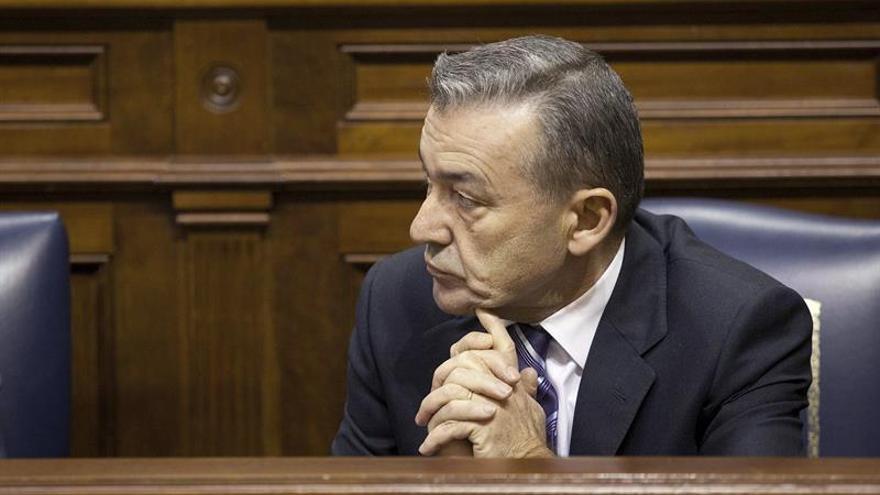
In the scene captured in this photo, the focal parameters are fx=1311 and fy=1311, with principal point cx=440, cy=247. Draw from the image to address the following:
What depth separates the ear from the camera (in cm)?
147

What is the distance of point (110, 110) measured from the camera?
2262mm

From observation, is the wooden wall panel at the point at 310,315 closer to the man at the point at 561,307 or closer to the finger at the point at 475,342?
the man at the point at 561,307

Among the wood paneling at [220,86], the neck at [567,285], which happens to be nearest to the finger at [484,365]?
the neck at [567,285]

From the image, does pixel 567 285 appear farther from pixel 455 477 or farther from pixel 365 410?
pixel 455 477

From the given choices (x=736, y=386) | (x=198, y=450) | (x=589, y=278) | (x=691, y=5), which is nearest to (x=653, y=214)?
(x=589, y=278)

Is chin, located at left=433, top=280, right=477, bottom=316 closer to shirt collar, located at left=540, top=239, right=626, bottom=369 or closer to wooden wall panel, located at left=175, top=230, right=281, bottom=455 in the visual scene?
shirt collar, located at left=540, top=239, right=626, bottom=369

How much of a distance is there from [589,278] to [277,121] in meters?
0.87

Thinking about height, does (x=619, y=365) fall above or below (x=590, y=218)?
below

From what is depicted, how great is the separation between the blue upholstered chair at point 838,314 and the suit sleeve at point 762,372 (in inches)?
4.7

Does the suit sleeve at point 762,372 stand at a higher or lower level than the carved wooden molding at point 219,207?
higher

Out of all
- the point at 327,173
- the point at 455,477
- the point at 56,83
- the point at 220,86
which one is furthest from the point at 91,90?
the point at 455,477

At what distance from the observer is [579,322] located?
5.12ft

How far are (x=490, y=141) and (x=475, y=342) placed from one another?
0.74 feet

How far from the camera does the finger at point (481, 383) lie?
1422 mm
